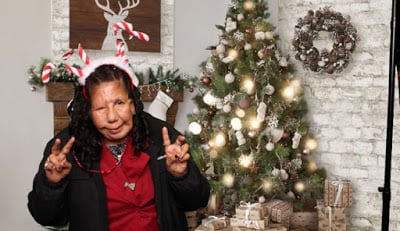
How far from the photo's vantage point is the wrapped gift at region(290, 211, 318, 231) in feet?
11.4

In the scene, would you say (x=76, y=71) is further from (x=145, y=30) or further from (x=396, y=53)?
(x=145, y=30)

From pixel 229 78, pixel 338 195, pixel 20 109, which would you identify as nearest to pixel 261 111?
pixel 229 78

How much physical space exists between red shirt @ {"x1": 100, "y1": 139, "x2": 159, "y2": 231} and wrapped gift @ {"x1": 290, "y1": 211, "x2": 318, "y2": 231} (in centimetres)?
177

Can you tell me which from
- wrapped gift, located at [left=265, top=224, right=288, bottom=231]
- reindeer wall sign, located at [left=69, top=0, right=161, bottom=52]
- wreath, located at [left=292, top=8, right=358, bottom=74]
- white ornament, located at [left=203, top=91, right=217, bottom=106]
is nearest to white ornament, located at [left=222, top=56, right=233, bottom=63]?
white ornament, located at [left=203, top=91, right=217, bottom=106]

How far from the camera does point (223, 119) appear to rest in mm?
3510

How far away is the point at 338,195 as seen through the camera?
3.29m

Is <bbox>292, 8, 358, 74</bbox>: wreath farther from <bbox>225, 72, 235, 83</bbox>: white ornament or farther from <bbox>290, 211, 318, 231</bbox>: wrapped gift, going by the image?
<bbox>290, 211, 318, 231</bbox>: wrapped gift

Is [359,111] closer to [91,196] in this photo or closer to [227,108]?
[227,108]

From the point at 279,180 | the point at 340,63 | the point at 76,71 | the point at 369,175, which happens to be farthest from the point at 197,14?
the point at 76,71

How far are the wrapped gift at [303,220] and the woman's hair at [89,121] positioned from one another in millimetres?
1854

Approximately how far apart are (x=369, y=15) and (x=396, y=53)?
1.70 meters

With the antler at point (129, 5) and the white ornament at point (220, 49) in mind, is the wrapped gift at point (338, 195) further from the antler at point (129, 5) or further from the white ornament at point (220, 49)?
the antler at point (129, 5)

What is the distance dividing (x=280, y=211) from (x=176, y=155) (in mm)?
1646

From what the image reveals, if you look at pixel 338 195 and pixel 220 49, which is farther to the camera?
pixel 220 49
